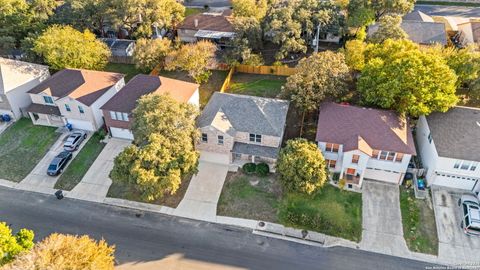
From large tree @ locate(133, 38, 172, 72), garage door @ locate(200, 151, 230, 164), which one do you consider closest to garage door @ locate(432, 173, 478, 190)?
garage door @ locate(200, 151, 230, 164)

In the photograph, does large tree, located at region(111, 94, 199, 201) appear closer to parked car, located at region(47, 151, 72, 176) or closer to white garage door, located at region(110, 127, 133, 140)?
white garage door, located at region(110, 127, 133, 140)

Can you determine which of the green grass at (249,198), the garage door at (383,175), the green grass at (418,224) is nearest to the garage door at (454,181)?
the green grass at (418,224)

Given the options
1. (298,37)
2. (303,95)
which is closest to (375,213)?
(303,95)

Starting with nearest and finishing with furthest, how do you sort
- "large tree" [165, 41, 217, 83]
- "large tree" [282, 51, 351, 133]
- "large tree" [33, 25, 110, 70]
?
"large tree" [282, 51, 351, 133] < "large tree" [165, 41, 217, 83] < "large tree" [33, 25, 110, 70]

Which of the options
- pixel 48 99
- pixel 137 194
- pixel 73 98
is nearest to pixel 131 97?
pixel 73 98

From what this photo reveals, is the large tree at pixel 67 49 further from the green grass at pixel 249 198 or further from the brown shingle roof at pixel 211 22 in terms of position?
the green grass at pixel 249 198
